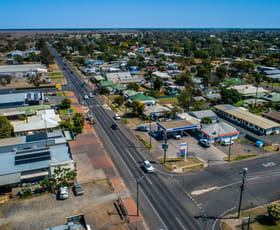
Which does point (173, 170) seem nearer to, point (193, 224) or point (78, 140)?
point (193, 224)

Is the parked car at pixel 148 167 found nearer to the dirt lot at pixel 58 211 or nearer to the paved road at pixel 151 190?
the paved road at pixel 151 190

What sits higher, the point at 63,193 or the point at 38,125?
the point at 38,125

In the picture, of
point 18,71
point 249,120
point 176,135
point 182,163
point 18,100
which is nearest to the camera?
point 182,163

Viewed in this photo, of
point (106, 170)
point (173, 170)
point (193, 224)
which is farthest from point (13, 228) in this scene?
point (173, 170)

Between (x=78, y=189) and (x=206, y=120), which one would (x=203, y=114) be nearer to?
(x=206, y=120)

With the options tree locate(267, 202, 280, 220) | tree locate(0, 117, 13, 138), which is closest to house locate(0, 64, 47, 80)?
tree locate(0, 117, 13, 138)

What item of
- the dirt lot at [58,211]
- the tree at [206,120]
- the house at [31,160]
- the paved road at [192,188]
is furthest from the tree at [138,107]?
the dirt lot at [58,211]

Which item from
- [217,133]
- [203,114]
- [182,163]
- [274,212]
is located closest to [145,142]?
[182,163]

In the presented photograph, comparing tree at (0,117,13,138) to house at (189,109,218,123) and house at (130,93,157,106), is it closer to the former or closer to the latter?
house at (130,93,157,106)
